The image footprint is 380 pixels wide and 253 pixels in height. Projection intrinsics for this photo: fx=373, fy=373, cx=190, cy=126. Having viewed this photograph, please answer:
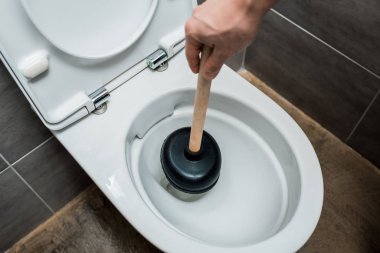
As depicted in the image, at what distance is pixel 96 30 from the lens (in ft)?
2.19

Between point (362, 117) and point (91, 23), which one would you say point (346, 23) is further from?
point (91, 23)

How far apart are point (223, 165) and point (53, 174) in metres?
0.43

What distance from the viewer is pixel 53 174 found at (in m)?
0.94

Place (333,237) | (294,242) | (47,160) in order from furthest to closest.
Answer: (333,237) < (47,160) < (294,242)

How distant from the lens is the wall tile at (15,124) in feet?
2.26

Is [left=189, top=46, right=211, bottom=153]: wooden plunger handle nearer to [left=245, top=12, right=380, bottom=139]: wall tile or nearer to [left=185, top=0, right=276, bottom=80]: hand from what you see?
[left=185, top=0, right=276, bottom=80]: hand

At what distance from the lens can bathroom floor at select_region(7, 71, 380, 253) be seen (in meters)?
1.02

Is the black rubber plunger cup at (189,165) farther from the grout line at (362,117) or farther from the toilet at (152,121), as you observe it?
the grout line at (362,117)

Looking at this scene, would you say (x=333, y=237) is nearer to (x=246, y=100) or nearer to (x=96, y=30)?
(x=246, y=100)

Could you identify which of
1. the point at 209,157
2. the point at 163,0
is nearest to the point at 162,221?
A: the point at 209,157

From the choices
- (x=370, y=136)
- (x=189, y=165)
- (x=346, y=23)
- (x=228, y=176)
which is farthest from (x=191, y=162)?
(x=370, y=136)

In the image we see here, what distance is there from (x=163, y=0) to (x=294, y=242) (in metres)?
0.51

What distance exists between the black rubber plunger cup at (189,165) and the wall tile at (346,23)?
48 cm

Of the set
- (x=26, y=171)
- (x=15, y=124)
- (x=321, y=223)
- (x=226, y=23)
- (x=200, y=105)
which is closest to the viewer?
(x=226, y=23)
